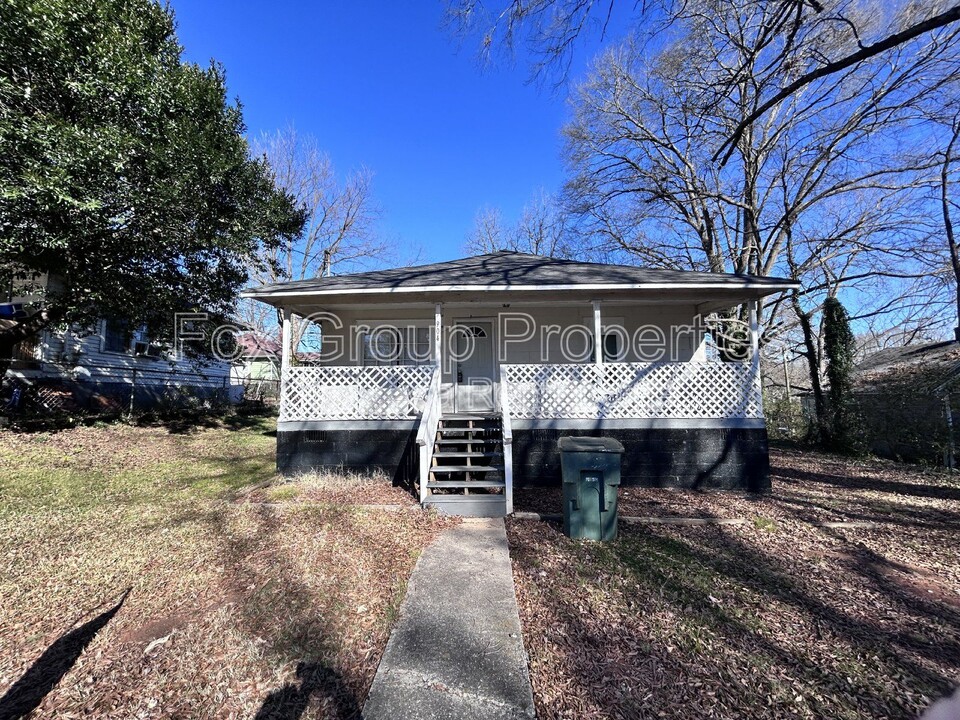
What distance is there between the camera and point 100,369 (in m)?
13.1

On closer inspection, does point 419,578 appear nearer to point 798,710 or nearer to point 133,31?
point 798,710

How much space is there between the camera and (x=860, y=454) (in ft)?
35.2

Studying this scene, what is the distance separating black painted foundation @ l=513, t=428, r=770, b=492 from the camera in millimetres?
7012

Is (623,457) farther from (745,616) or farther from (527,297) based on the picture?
(745,616)

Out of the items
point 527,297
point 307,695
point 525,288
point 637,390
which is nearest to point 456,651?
point 307,695

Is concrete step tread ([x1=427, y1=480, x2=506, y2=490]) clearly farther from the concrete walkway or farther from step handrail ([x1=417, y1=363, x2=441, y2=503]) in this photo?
the concrete walkway

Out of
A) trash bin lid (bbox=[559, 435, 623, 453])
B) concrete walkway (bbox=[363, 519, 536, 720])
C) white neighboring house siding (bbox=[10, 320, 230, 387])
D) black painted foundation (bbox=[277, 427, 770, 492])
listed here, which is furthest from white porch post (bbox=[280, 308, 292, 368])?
white neighboring house siding (bbox=[10, 320, 230, 387])

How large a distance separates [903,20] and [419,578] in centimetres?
1477

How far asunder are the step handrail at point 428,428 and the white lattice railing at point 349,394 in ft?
0.92

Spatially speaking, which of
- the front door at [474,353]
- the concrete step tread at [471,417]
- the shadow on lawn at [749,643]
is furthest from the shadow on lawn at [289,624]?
the front door at [474,353]

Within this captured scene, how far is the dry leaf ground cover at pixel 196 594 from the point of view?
8.00ft

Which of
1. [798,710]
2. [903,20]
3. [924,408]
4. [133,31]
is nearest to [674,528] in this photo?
[798,710]

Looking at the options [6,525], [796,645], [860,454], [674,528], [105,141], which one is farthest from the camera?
[860,454]

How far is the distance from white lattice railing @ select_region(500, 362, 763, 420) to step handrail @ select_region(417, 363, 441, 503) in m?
1.28
